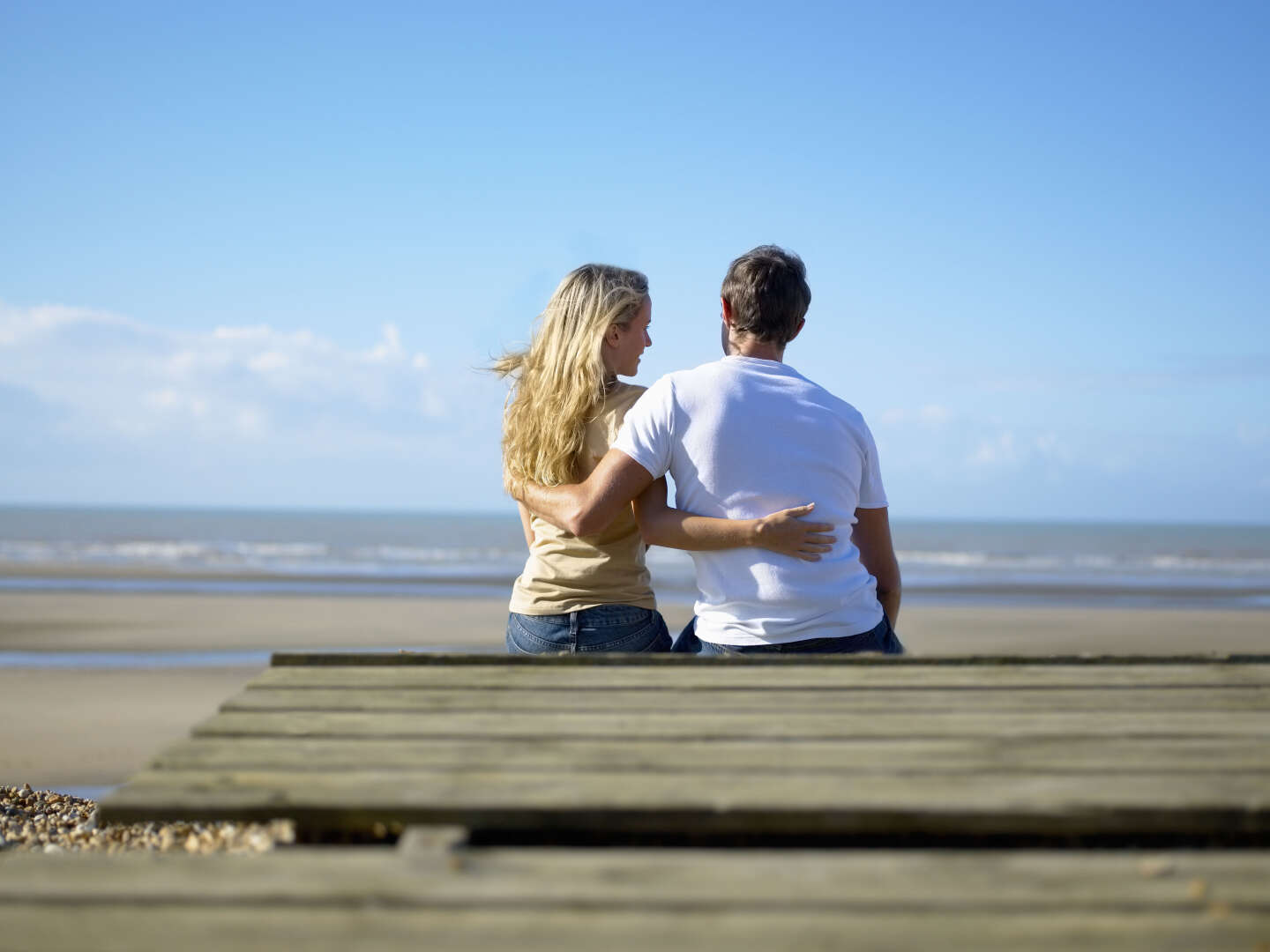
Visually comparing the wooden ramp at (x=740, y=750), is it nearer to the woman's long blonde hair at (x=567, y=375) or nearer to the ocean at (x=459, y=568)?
the woman's long blonde hair at (x=567, y=375)

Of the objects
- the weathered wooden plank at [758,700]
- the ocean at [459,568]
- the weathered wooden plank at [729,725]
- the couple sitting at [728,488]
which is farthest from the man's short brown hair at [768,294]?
the ocean at [459,568]

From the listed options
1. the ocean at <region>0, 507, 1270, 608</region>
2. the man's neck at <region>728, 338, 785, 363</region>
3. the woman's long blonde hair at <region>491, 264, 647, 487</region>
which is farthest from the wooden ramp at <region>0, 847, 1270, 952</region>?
the ocean at <region>0, 507, 1270, 608</region>

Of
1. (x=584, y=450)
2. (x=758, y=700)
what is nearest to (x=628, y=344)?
(x=584, y=450)

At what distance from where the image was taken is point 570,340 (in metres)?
3.22

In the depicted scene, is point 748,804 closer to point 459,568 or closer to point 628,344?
point 628,344

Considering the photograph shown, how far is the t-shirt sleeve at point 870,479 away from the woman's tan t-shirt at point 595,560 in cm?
68

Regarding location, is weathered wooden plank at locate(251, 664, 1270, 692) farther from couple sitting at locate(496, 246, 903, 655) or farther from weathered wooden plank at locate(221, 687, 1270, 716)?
couple sitting at locate(496, 246, 903, 655)

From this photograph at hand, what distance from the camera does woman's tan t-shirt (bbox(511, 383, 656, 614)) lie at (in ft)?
10.4

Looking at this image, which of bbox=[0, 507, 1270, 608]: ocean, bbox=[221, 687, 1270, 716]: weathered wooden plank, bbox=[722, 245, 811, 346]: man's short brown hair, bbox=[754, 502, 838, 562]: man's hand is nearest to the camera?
bbox=[221, 687, 1270, 716]: weathered wooden plank

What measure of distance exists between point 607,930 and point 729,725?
652 millimetres

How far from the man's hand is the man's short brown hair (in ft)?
1.70

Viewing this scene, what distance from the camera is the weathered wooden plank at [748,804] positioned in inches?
53.8

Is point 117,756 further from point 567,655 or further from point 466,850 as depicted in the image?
point 466,850

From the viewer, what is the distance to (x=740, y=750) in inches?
63.0
